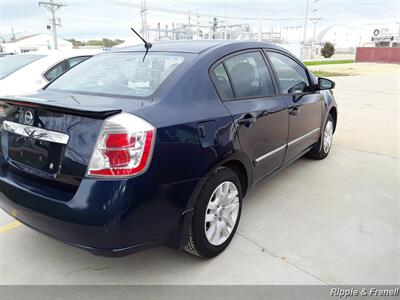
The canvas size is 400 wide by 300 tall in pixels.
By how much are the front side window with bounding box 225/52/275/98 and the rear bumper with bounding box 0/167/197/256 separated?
1.08 metres

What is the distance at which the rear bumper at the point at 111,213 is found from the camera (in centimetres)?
199

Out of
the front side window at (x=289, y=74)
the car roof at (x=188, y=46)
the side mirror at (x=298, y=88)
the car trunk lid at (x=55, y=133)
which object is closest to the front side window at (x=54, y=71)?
the car roof at (x=188, y=46)

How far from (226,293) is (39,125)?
5.35ft

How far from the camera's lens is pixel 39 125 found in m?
2.24

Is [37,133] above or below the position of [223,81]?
below

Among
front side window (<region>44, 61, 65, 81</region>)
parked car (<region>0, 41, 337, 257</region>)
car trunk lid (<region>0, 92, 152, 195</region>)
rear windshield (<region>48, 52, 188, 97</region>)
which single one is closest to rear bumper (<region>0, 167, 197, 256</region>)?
parked car (<region>0, 41, 337, 257</region>)

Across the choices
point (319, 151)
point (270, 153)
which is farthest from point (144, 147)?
point (319, 151)

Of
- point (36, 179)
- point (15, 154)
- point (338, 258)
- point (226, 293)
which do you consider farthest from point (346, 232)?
point (15, 154)

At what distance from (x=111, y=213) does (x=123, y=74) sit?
1.26m

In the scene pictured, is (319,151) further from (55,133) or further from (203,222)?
(55,133)

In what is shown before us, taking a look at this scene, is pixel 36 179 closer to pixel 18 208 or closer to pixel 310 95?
pixel 18 208

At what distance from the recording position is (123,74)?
9.19 feet

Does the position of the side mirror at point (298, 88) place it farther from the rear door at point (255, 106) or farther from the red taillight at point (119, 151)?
the red taillight at point (119, 151)

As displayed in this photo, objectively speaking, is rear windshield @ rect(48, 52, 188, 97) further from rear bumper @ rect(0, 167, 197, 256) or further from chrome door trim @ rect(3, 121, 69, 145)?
rear bumper @ rect(0, 167, 197, 256)
